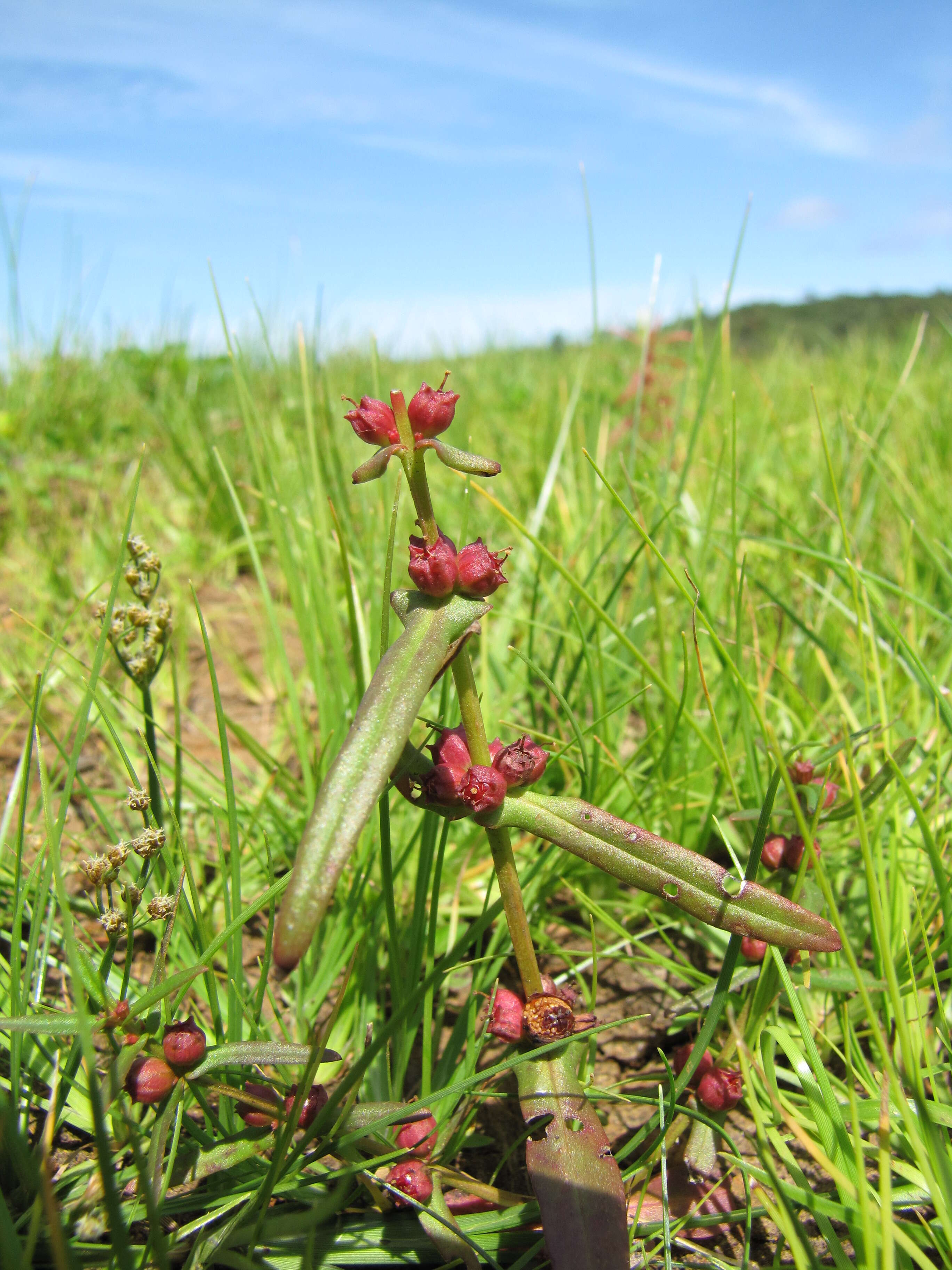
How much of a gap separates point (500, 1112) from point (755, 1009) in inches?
13.1

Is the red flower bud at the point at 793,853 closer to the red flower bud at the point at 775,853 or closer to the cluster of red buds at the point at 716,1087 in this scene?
the red flower bud at the point at 775,853

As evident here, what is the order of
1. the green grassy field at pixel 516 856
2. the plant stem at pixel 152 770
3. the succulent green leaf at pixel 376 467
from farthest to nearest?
the plant stem at pixel 152 770
the green grassy field at pixel 516 856
the succulent green leaf at pixel 376 467

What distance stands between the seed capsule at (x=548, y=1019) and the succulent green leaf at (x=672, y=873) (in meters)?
0.15

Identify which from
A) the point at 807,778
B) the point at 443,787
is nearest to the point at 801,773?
the point at 807,778

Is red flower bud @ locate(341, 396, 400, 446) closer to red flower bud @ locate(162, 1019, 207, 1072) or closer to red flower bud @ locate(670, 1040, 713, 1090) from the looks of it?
red flower bud @ locate(162, 1019, 207, 1072)

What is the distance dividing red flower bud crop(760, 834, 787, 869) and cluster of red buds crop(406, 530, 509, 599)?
0.43 meters

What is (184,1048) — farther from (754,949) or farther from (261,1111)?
(754,949)

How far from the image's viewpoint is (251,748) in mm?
1220

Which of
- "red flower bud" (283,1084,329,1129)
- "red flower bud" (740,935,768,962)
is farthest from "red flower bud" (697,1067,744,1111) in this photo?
"red flower bud" (283,1084,329,1129)

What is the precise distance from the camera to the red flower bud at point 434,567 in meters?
0.62

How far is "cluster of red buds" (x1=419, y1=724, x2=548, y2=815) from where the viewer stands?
0.64 meters

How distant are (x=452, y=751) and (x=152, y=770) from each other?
12.9 inches

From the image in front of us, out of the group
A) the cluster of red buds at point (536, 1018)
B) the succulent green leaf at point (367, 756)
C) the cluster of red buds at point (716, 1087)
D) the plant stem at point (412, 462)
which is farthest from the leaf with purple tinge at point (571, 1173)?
the plant stem at point (412, 462)

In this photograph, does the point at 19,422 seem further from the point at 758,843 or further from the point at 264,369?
the point at 758,843
